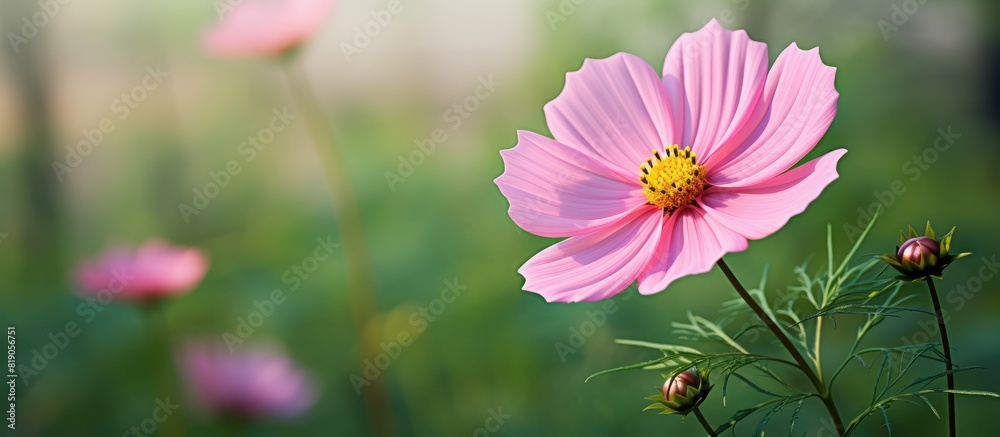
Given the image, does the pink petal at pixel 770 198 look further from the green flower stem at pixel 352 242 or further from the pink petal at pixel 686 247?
the green flower stem at pixel 352 242

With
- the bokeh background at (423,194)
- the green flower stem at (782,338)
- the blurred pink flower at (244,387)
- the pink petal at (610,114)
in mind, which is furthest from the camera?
the bokeh background at (423,194)

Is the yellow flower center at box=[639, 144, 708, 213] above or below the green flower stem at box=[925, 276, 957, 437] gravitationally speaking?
above

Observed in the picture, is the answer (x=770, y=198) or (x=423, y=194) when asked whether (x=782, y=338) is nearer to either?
(x=770, y=198)

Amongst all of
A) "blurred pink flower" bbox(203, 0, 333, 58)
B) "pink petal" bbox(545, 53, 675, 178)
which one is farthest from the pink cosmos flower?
"blurred pink flower" bbox(203, 0, 333, 58)

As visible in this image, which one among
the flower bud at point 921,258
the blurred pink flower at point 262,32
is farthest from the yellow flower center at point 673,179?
the blurred pink flower at point 262,32

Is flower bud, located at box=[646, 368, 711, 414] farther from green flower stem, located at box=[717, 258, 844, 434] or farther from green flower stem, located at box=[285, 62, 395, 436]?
green flower stem, located at box=[285, 62, 395, 436]

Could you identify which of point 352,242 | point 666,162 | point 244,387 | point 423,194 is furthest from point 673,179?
point 423,194
